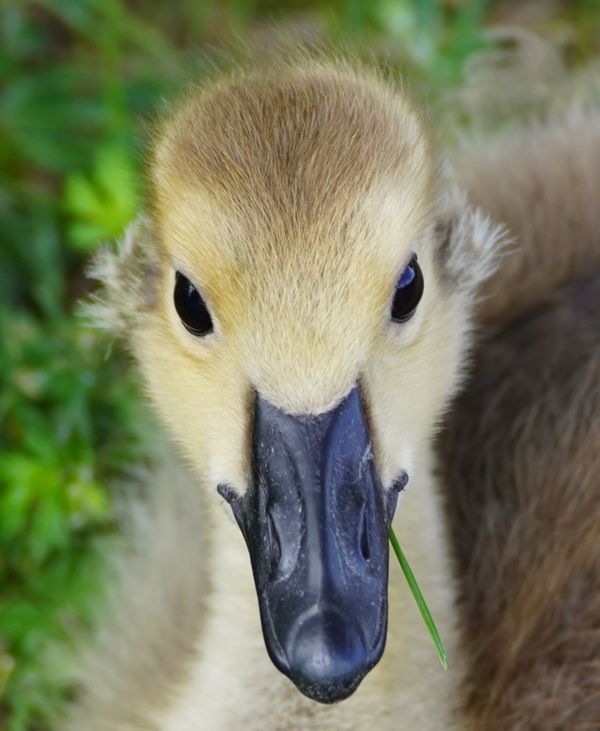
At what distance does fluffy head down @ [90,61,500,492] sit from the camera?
145cm

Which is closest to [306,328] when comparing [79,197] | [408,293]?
[408,293]

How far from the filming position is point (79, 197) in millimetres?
2535

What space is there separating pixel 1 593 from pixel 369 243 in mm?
1218

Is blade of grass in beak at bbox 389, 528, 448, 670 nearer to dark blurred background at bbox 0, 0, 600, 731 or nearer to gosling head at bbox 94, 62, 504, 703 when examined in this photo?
gosling head at bbox 94, 62, 504, 703

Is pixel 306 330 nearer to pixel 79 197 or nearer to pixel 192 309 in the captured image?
pixel 192 309

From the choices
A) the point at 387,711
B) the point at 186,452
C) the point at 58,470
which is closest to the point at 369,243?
the point at 186,452

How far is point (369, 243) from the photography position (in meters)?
1.48

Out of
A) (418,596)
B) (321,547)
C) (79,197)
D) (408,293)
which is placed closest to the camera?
(321,547)

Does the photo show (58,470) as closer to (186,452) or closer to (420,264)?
(186,452)

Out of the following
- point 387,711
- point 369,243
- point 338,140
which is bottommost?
point 387,711

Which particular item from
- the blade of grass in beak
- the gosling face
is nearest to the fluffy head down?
the gosling face

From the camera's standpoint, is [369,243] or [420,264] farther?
[420,264]

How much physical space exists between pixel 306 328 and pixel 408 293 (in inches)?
7.2

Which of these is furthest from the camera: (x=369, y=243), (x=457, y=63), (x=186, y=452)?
(x=457, y=63)
